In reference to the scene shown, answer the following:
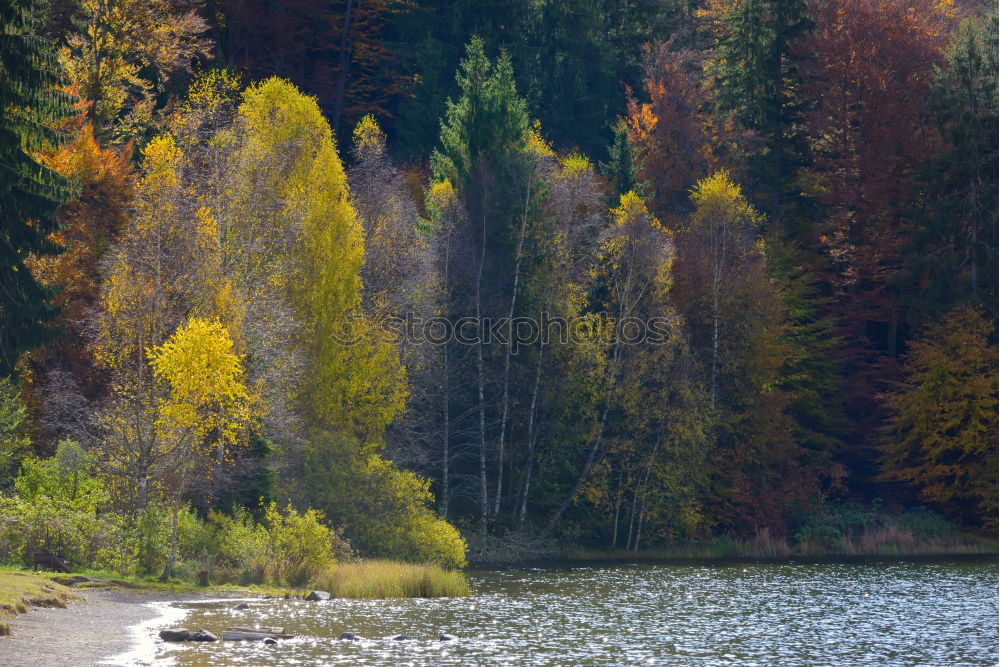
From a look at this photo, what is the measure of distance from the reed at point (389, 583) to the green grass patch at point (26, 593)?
24.2 feet

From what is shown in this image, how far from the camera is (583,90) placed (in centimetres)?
6881

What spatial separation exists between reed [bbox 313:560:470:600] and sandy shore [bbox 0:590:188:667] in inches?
222

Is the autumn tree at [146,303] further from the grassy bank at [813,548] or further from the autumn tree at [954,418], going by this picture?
the autumn tree at [954,418]

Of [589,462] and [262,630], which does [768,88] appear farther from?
[262,630]

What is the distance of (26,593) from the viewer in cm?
2369

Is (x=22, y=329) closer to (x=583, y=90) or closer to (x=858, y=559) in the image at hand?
(x=858, y=559)

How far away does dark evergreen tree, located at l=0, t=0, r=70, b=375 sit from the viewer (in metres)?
23.8

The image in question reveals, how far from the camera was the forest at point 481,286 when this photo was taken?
32938mm

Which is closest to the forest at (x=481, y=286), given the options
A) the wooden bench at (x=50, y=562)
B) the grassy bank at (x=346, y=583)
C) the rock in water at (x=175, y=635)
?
the wooden bench at (x=50, y=562)

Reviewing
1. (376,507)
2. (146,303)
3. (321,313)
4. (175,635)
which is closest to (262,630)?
(175,635)

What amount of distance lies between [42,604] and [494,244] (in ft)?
86.8

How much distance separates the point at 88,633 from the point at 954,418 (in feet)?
120

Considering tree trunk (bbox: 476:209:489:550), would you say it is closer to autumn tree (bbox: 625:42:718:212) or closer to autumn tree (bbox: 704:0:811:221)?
autumn tree (bbox: 704:0:811:221)

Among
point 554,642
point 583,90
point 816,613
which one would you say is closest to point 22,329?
point 554,642
